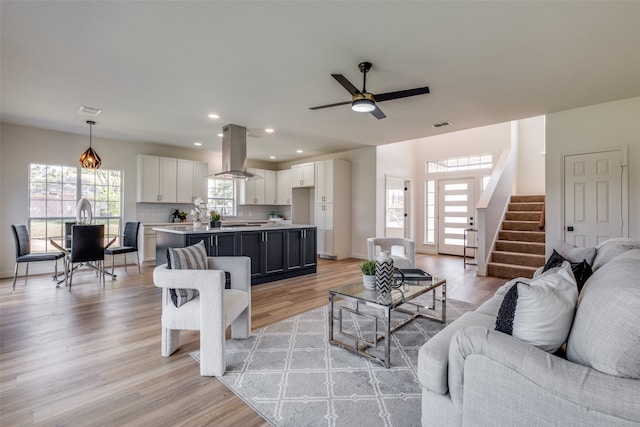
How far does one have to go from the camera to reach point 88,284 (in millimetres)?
4648

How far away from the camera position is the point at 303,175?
24.8 feet

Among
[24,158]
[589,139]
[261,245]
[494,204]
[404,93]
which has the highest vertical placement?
[404,93]

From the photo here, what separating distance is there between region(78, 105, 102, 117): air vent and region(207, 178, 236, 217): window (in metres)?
3.23

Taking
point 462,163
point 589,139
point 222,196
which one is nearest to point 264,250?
point 222,196

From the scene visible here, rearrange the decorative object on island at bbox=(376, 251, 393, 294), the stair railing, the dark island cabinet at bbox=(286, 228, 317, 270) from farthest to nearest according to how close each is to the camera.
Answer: the stair railing
the dark island cabinet at bbox=(286, 228, 317, 270)
the decorative object on island at bbox=(376, 251, 393, 294)

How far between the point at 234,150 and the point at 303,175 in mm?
2706

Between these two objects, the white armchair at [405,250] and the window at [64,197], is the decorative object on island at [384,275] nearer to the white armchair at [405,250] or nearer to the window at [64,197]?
the white armchair at [405,250]

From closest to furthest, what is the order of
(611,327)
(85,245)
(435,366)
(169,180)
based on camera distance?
1. (611,327)
2. (435,366)
3. (85,245)
4. (169,180)

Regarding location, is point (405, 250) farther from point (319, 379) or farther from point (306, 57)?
point (306, 57)

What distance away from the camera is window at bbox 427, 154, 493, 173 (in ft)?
23.9

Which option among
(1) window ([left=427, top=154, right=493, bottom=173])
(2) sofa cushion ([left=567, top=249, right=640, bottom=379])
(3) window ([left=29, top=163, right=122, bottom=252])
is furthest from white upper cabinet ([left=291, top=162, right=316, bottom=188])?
(2) sofa cushion ([left=567, top=249, right=640, bottom=379])

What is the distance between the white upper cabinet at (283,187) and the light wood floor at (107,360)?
13.3ft

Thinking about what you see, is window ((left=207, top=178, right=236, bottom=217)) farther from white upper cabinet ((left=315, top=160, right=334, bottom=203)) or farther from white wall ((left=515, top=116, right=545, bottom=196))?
white wall ((left=515, top=116, right=545, bottom=196))

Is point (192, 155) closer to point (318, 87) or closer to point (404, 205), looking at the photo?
point (318, 87)
